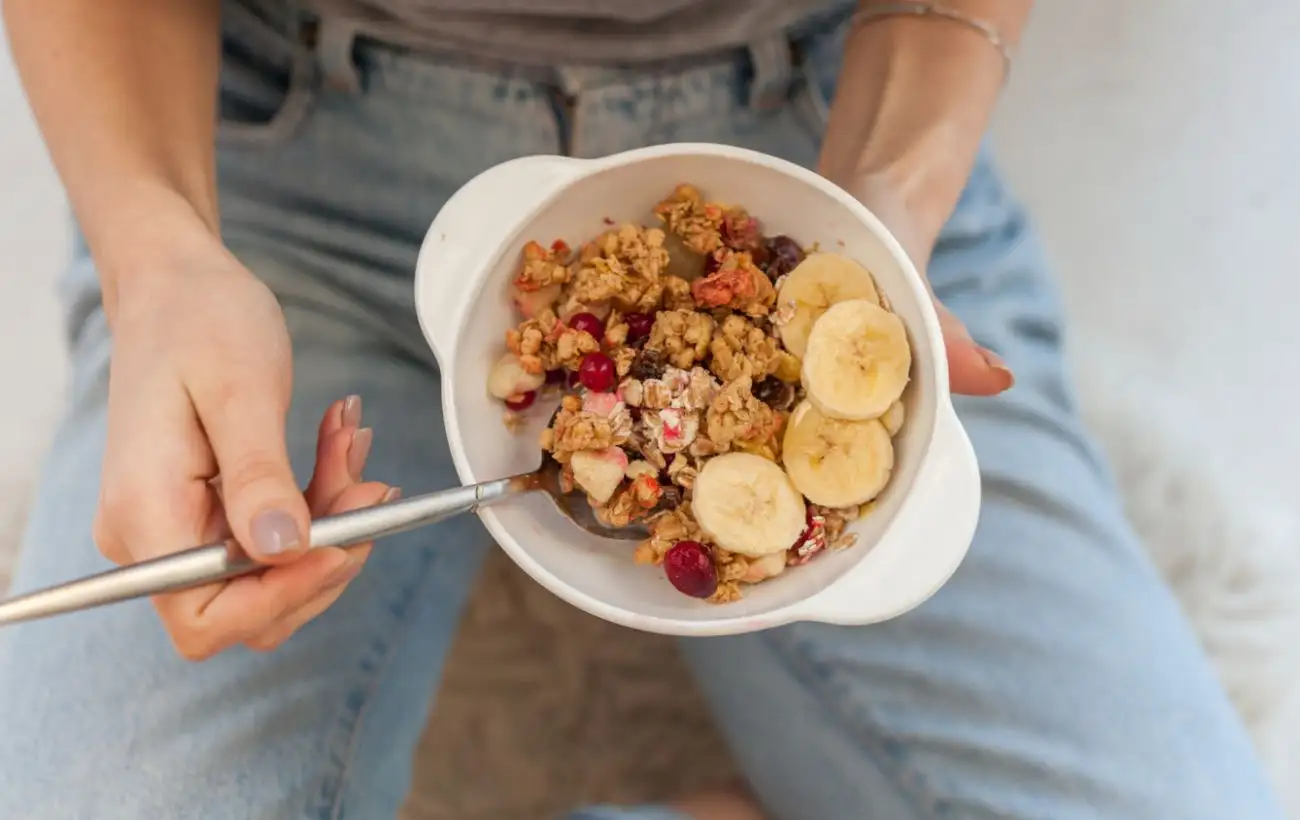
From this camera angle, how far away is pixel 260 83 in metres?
0.69

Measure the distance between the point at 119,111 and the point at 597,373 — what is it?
32 cm

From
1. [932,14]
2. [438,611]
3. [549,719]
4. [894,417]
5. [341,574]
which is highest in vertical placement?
[932,14]

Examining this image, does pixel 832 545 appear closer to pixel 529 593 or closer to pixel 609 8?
pixel 609 8

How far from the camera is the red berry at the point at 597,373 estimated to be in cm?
50

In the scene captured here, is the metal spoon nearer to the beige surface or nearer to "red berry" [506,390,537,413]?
"red berry" [506,390,537,413]

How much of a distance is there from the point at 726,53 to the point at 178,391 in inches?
15.2

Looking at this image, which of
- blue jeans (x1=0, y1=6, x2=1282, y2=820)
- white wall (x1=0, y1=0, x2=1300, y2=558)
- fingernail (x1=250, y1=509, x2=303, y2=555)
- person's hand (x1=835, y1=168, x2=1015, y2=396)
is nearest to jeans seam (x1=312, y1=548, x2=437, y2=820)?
blue jeans (x1=0, y1=6, x2=1282, y2=820)

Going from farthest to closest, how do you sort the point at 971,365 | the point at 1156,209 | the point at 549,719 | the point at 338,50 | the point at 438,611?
the point at 1156,209
the point at 549,719
the point at 438,611
the point at 338,50
the point at 971,365

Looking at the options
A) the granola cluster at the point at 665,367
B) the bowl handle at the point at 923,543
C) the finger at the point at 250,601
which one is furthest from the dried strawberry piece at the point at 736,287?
the finger at the point at 250,601

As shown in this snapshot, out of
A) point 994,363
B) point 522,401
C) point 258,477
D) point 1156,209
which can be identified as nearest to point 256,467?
point 258,477

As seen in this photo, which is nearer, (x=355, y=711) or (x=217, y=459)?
(x=217, y=459)

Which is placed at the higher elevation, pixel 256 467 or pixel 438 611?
pixel 256 467

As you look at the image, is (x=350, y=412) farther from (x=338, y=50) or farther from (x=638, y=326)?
(x=338, y=50)

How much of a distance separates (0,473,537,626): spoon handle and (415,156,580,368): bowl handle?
0.08m
